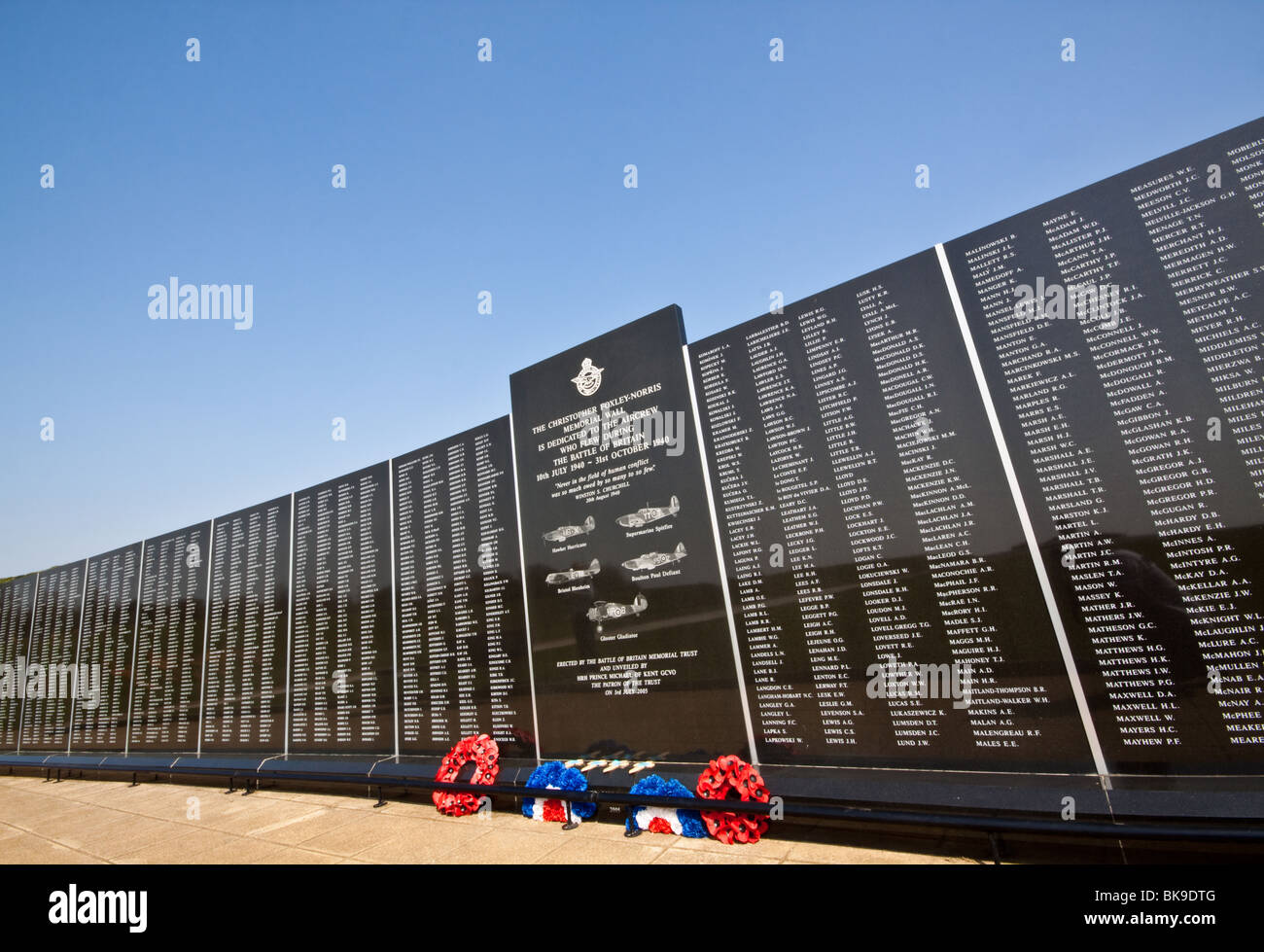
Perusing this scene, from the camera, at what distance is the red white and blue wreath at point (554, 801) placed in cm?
527

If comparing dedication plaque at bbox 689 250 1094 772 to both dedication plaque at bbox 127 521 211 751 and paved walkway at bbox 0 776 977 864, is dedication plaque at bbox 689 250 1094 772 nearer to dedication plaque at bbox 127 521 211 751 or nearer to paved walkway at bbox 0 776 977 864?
paved walkway at bbox 0 776 977 864

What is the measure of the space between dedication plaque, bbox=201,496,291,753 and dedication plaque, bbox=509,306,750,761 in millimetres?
4847

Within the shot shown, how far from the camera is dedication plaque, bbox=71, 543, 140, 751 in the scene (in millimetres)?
11188

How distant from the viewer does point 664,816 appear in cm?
473

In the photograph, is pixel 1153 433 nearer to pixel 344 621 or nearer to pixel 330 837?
pixel 330 837

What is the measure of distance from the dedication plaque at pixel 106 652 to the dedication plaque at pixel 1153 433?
561 inches

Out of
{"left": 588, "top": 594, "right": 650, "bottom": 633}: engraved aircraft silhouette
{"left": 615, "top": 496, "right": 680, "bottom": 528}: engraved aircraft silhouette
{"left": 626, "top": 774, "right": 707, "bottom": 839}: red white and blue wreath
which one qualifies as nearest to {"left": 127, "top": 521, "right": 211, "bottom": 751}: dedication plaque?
{"left": 588, "top": 594, "right": 650, "bottom": 633}: engraved aircraft silhouette

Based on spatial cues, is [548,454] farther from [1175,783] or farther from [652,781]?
[1175,783]

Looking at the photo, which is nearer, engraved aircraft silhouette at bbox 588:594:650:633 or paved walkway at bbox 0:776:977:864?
paved walkway at bbox 0:776:977:864

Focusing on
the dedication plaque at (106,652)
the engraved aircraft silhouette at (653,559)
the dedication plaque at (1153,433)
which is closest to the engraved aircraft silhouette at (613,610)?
the engraved aircraft silhouette at (653,559)

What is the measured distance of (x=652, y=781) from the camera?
4.88m

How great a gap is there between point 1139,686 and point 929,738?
1.26m

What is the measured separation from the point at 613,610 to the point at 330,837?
3.19 meters

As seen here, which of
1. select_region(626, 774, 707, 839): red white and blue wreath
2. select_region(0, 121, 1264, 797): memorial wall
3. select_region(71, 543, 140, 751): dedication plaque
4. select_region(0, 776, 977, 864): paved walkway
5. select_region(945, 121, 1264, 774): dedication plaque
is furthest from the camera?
select_region(71, 543, 140, 751): dedication plaque
